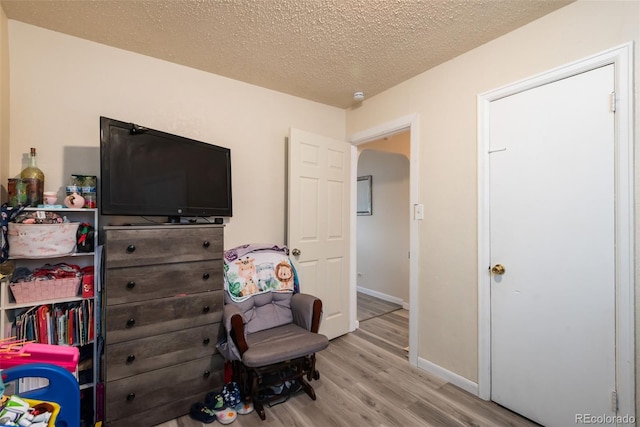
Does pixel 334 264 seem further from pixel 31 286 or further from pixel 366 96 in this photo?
pixel 31 286

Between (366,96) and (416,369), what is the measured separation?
264 cm

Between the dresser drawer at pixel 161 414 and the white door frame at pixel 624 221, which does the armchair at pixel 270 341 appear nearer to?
the dresser drawer at pixel 161 414

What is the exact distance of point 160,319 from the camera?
175 cm

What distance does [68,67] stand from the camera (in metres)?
1.90

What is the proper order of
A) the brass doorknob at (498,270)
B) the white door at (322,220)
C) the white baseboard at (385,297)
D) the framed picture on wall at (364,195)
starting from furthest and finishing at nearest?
the framed picture on wall at (364,195) < the white baseboard at (385,297) < the white door at (322,220) < the brass doorknob at (498,270)

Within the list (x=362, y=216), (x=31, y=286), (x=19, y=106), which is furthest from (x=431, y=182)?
(x=19, y=106)

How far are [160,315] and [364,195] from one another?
11.7 feet

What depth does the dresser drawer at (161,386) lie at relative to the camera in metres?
1.60

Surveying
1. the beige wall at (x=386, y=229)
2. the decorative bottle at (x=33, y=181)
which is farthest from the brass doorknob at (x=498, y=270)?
the decorative bottle at (x=33, y=181)

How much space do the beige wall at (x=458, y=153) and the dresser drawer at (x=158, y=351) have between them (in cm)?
175

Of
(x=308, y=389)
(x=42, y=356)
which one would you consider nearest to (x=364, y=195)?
(x=308, y=389)

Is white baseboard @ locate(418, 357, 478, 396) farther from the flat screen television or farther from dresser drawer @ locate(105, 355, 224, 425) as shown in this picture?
the flat screen television

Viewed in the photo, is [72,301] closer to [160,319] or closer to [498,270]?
[160,319]

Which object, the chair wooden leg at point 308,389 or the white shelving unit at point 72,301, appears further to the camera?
the chair wooden leg at point 308,389
